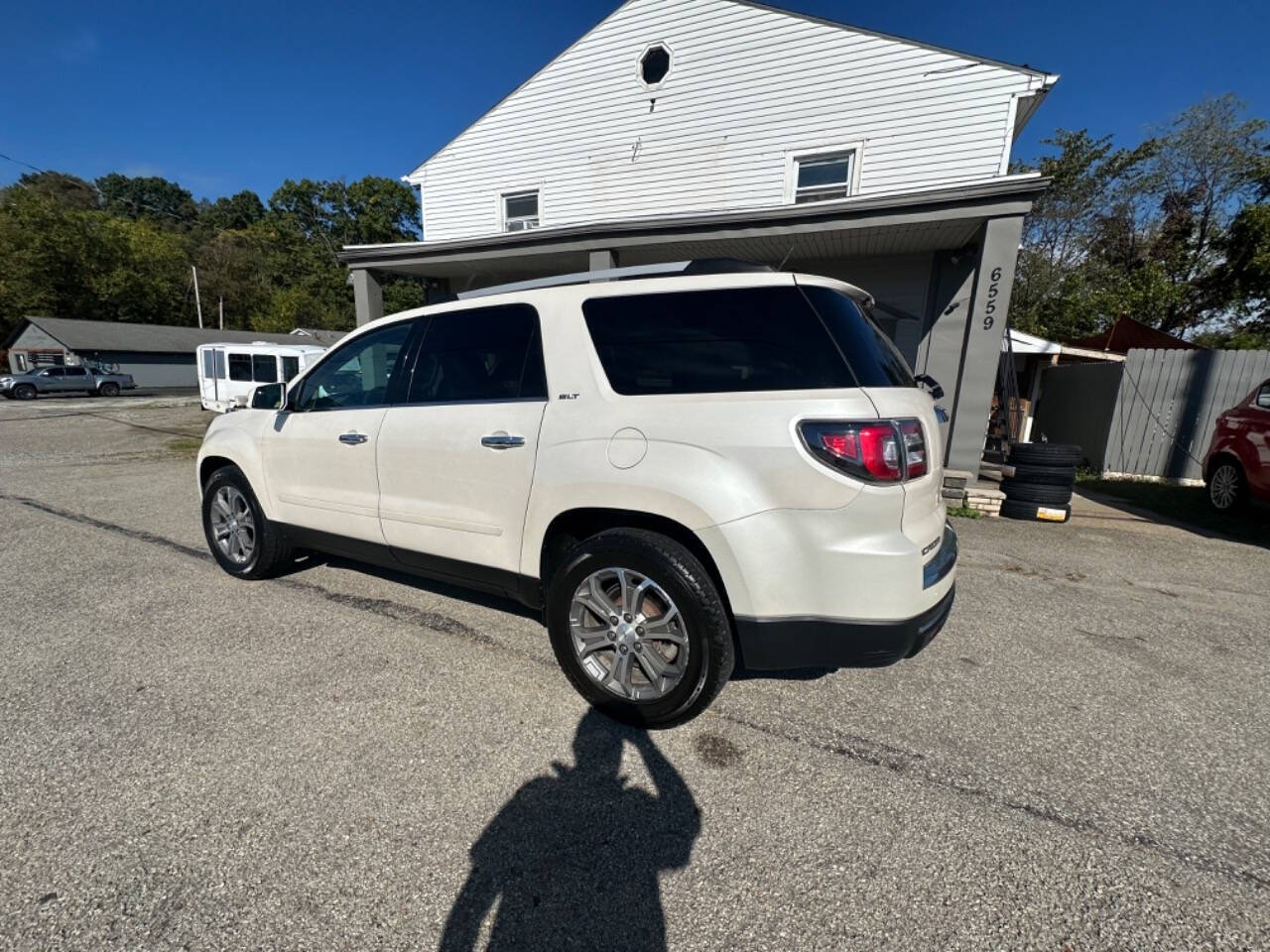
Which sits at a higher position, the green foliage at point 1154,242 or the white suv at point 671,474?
the green foliage at point 1154,242

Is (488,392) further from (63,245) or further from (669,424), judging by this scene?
(63,245)

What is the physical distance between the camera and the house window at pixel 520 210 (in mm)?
11703

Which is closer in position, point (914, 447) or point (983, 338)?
point (914, 447)

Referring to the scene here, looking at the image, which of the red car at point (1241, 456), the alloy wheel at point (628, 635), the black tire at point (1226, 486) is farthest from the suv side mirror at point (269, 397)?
the black tire at point (1226, 486)

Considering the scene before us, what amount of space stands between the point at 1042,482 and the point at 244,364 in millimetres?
21083

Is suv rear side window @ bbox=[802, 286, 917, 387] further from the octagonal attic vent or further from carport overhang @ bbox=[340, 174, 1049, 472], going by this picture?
the octagonal attic vent

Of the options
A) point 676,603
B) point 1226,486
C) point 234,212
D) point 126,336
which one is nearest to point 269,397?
point 676,603

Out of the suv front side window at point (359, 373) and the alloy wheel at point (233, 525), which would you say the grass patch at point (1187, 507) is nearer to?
the suv front side window at point (359, 373)

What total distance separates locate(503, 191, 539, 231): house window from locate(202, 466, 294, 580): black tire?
9529mm

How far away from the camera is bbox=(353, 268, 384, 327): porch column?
33.6ft

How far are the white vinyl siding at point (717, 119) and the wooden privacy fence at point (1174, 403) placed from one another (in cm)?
419

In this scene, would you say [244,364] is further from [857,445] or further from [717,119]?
[857,445]

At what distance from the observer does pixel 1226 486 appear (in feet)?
20.9

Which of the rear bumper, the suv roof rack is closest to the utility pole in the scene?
the suv roof rack
